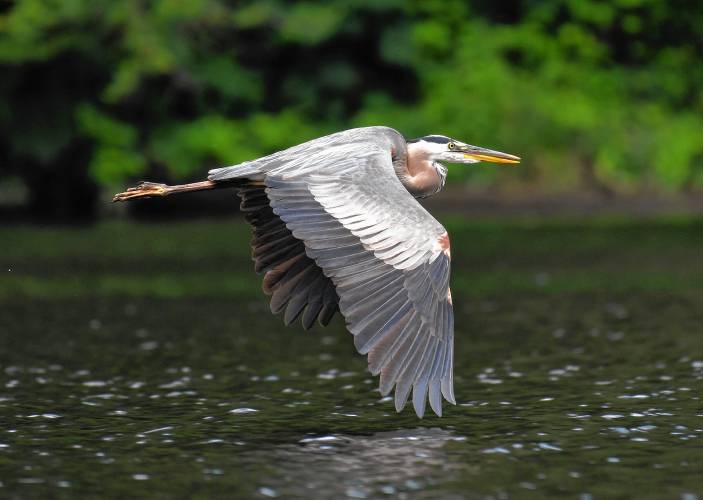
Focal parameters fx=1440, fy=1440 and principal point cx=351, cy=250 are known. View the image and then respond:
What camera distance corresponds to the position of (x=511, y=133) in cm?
3853

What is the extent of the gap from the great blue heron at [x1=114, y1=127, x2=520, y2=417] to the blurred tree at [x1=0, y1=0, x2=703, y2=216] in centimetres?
2300

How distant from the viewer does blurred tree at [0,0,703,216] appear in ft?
115

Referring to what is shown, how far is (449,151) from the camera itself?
12.2 m

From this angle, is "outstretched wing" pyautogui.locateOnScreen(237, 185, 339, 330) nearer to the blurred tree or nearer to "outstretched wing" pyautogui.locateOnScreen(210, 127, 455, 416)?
"outstretched wing" pyautogui.locateOnScreen(210, 127, 455, 416)

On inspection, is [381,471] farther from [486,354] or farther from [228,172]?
[486,354]

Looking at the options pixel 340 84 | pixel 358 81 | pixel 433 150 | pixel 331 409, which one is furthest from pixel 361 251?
pixel 358 81

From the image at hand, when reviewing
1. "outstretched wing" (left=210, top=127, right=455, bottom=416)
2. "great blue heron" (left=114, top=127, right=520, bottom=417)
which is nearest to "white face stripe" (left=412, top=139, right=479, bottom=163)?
"great blue heron" (left=114, top=127, right=520, bottom=417)

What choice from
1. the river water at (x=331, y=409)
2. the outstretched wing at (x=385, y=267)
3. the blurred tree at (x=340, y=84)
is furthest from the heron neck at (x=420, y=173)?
the blurred tree at (x=340, y=84)

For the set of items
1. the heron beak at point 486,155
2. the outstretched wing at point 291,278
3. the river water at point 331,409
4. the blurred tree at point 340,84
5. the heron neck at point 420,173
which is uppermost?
the blurred tree at point 340,84

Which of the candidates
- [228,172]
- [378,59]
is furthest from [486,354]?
[378,59]

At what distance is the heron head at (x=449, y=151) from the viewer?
1205 cm

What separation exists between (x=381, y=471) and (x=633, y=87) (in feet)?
107

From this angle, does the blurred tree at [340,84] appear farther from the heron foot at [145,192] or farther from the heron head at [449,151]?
the heron head at [449,151]

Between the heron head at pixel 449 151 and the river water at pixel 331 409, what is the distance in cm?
199
